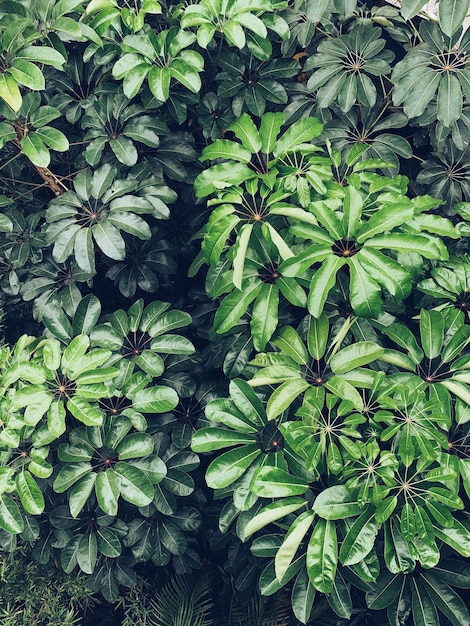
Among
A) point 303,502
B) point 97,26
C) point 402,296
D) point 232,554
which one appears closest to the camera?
point 402,296

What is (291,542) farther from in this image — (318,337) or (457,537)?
(318,337)

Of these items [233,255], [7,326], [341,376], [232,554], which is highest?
[233,255]

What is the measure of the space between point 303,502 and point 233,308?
62cm

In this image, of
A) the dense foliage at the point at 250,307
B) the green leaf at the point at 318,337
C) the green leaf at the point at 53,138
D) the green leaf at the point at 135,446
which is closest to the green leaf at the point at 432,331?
the dense foliage at the point at 250,307

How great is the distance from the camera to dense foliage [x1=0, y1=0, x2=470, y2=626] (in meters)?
1.61

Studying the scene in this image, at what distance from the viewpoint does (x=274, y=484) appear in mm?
1610

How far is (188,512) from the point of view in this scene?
7.39 ft

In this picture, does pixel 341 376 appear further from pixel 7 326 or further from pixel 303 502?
pixel 7 326

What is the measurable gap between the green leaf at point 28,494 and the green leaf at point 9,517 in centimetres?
8

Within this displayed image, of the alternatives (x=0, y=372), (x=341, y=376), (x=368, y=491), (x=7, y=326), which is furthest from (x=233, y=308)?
(x=7, y=326)

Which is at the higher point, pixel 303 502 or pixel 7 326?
pixel 303 502

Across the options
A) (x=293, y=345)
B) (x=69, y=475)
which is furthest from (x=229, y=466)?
(x=69, y=475)

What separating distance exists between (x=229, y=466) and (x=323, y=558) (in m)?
0.38

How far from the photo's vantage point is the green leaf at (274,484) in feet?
5.22
